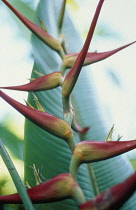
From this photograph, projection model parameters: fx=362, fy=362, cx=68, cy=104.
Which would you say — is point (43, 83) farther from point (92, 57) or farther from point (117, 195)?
point (117, 195)

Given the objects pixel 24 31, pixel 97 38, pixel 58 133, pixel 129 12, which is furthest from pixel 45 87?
pixel 129 12

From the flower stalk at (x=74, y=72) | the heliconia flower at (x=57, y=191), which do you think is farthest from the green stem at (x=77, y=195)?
the flower stalk at (x=74, y=72)

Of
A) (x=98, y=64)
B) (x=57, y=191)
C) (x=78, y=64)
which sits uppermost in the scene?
(x=78, y=64)

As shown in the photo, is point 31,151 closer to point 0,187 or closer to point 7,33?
point 0,187

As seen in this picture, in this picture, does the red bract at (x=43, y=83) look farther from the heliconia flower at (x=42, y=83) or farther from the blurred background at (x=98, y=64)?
the blurred background at (x=98, y=64)

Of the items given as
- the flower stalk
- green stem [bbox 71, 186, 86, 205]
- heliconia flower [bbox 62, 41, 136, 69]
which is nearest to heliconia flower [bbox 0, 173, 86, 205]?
green stem [bbox 71, 186, 86, 205]

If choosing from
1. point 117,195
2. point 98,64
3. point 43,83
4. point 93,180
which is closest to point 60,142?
point 93,180
